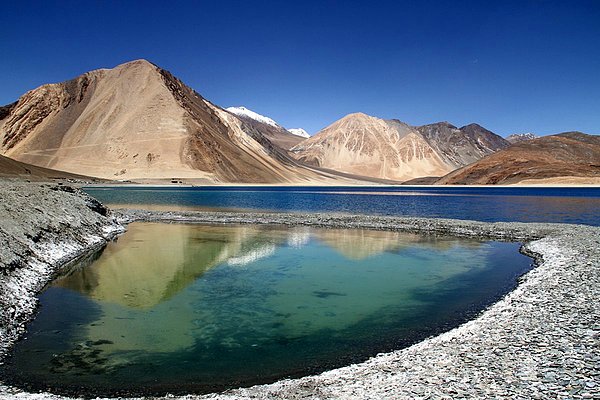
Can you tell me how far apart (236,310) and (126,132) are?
431 feet

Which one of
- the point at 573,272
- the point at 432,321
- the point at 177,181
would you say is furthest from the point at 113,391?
the point at 177,181

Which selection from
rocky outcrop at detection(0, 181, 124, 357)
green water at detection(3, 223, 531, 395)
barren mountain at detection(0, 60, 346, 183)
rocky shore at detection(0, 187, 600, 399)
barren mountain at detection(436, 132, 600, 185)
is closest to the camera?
rocky shore at detection(0, 187, 600, 399)

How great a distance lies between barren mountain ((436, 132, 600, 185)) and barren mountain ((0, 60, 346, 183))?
67806mm

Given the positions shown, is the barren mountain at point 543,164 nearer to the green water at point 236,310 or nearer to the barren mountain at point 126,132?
the barren mountain at point 126,132

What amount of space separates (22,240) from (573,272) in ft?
66.9

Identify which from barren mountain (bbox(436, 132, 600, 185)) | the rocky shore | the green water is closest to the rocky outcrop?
the rocky shore

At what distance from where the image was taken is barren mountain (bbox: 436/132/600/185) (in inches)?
5066

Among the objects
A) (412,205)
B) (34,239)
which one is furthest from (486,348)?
(412,205)

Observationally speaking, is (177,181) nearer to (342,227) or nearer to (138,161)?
(138,161)

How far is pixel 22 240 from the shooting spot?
17516 millimetres

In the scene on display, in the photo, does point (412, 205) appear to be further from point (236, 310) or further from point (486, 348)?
point (486, 348)

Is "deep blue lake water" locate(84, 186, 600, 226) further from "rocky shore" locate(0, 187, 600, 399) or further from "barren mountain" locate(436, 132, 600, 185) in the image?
"barren mountain" locate(436, 132, 600, 185)

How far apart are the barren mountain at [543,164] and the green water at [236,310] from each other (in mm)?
121703

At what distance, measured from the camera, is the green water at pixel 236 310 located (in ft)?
30.0
